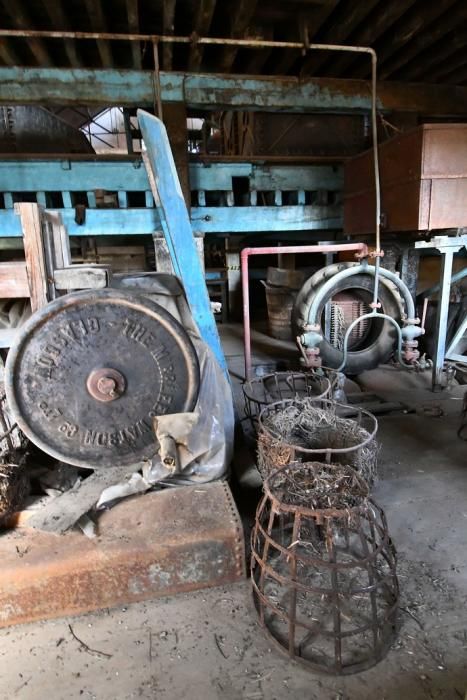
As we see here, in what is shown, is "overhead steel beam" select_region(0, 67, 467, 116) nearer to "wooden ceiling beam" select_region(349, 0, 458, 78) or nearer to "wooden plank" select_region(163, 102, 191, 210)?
"wooden plank" select_region(163, 102, 191, 210)

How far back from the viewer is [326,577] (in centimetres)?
206

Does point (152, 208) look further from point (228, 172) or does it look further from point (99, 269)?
point (99, 269)

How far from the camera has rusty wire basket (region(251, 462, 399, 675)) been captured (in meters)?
1.59

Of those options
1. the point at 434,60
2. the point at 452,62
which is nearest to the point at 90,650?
the point at 434,60

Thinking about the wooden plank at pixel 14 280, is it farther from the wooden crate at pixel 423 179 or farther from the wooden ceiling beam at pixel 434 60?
the wooden ceiling beam at pixel 434 60

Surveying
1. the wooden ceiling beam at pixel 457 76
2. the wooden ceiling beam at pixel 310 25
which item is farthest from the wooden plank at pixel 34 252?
the wooden ceiling beam at pixel 457 76

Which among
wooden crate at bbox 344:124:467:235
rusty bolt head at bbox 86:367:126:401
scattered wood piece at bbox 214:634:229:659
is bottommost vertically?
scattered wood piece at bbox 214:634:229:659

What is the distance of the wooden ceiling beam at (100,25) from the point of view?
335 centimetres

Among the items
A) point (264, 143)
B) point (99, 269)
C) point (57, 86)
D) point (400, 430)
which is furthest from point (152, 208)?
point (400, 430)

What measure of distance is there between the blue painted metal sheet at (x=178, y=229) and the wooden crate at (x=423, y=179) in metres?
2.33

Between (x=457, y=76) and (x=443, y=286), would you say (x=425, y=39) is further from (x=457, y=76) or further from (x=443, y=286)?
(x=443, y=286)

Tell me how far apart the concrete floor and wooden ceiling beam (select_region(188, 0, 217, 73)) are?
4131 mm

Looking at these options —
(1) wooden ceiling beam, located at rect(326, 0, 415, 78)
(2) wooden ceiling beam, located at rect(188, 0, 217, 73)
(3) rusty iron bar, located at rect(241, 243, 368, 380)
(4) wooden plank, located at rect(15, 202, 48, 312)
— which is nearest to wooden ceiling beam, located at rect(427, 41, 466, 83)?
(1) wooden ceiling beam, located at rect(326, 0, 415, 78)

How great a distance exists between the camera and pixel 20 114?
5.49m
